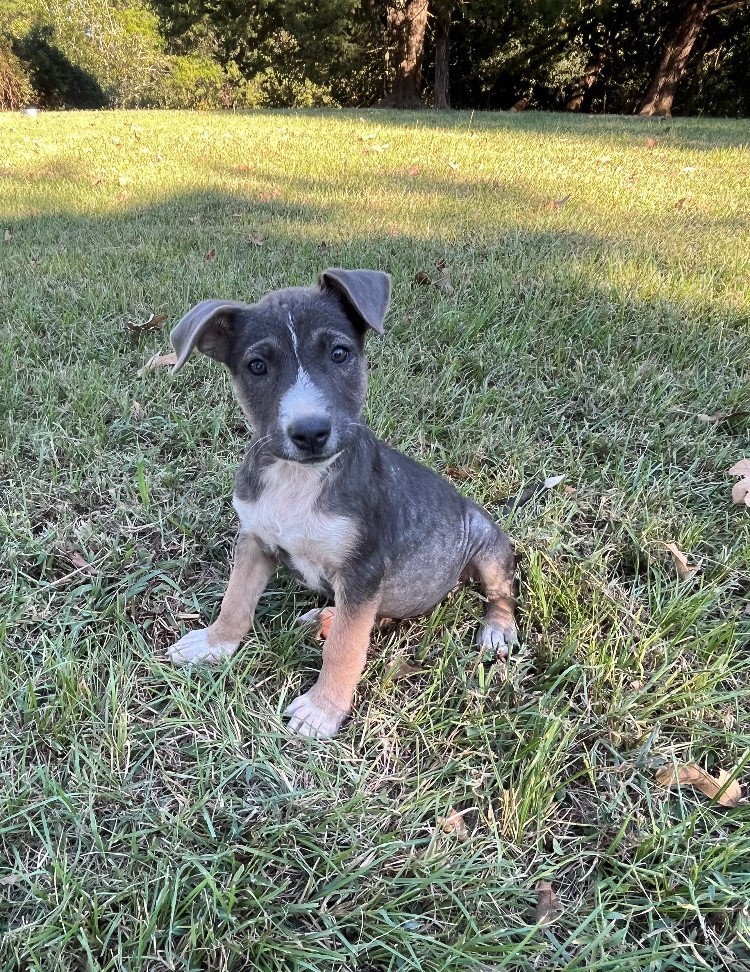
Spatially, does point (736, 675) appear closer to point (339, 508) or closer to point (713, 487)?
point (713, 487)

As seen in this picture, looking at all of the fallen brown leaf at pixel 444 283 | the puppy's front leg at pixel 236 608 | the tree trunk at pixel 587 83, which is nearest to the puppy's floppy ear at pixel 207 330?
the puppy's front leg at pixel 236 608

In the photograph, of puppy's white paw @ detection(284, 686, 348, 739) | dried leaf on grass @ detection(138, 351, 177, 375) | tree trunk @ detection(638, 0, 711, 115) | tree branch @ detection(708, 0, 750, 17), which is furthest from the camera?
tree trunk @ detection(638, 0, 711, 115)

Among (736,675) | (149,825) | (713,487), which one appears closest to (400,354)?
(713,487)

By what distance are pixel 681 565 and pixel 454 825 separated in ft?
5.81

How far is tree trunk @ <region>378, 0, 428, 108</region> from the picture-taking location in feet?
90.1

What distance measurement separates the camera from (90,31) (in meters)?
38.8

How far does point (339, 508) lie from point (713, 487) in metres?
2.46

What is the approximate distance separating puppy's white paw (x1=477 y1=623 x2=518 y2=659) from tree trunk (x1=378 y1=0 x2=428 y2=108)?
2953 cm

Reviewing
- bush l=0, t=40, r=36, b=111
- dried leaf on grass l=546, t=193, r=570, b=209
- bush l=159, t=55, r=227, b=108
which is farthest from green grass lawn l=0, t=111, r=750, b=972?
bush l=159, t=55, r=227, b=108

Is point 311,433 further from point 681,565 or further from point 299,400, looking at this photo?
point 681,565

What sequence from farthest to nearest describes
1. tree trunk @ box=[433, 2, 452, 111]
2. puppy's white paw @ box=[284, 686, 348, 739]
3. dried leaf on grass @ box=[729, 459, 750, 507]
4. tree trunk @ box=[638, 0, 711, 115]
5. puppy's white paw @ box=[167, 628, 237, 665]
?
tree trunk @ box=[433, 2, 452, 111] → tree trunk @ box=[638, 0, 711, 115] → dried leaf on grass @ box=[729, 459, 750, 507] → puppy's white paw @ box=[167, 628, 237, 665] → puppy's white paw @ box=[284, 686, 348, 739]

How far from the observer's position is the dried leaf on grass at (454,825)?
2248mm

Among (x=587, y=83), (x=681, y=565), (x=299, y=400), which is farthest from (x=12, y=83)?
(x=681, y=565)

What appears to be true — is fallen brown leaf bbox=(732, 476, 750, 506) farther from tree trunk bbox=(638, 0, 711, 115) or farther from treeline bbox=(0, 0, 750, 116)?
tree trunk bbox=(638, 0, 711, 115)
